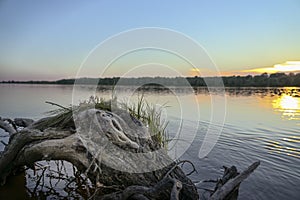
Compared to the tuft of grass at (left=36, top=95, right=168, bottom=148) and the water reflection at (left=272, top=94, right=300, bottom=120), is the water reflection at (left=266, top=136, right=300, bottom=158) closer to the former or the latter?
the tuft of grass at (left=36, top=95, right=168, bottom=148)

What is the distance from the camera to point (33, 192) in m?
5.38

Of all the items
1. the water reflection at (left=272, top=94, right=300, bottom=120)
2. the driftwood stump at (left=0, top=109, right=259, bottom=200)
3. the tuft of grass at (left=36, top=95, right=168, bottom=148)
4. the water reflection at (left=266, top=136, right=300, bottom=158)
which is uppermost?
the tuft of grass at (left=36, top=95, right=168, bottom=148)

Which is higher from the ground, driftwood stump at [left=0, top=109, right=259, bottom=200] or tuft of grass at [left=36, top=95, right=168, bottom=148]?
tuft of grass at [left=36, top=95, right=168, bottom=148]

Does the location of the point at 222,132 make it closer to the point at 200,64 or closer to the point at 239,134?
the point at 239,134

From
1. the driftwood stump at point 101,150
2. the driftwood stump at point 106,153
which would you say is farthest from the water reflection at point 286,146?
the driftwood stump at point 101,150

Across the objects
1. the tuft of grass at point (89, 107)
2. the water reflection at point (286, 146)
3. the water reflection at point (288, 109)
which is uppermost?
the tuft of grass at point (89, 107)

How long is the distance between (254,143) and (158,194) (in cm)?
707

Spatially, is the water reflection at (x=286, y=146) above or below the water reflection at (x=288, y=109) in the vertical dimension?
below

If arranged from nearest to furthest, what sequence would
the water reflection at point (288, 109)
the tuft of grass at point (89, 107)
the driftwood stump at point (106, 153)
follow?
1. the driftwood stump at point (106, 153)
2. the tuft of grass at point (89, 107)
3. the water reflection at point (288, 109)

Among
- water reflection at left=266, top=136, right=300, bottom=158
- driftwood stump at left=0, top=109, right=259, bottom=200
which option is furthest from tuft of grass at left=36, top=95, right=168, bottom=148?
water reflection at left=266, top=136, right=300, bottom=158

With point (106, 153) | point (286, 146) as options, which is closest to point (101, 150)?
point (106, 153)

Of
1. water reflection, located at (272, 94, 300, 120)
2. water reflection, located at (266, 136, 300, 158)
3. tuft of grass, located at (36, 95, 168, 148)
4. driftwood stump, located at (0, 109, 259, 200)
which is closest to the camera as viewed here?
driftwood stump, located at (0, 109, 259, 200)

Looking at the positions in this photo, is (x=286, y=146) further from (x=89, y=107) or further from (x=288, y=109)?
(x=288, y=109)

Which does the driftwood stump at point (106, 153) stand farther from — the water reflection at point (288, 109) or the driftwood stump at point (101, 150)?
the water reflection at point (288, 109)
